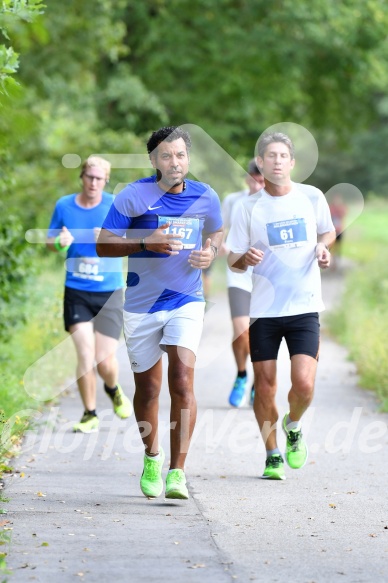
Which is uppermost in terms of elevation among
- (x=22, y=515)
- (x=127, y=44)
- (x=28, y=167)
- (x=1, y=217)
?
(x=127, y=44)

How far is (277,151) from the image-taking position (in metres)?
7.59

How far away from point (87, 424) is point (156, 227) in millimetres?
3065

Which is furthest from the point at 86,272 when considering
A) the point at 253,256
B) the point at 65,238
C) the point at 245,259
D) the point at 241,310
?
the point at 253,256

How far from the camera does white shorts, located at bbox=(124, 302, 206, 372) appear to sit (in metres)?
6.97

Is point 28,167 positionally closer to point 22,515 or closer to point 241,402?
point 241,402

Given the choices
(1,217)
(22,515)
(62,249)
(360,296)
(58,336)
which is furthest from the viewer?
(360,296)

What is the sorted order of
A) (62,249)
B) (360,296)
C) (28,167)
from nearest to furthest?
(62,249)
(360,296)
(28,167)

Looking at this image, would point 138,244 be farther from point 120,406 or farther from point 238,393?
point 238,393

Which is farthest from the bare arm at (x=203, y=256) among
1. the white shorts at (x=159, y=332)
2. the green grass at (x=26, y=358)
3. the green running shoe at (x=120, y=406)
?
the green running shoe at (x=120, y=406)

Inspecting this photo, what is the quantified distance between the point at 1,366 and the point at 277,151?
397cm

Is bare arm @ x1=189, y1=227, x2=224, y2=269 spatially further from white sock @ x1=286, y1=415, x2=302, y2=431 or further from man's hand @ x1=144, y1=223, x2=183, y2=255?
white sock @ x1=286, y1=415, x2=302, y2=431

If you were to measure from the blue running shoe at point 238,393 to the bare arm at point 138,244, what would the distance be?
14.4 feet

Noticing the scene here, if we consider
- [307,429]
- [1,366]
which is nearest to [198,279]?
[307,429]

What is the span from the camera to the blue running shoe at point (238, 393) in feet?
36.3
